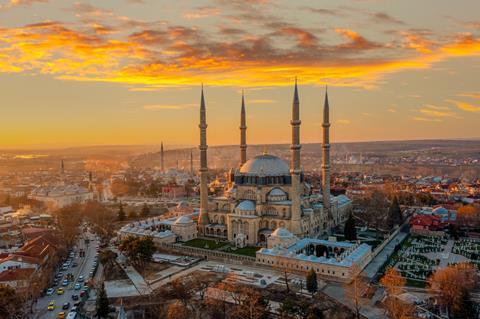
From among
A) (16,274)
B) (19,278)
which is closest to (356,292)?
(19,278)

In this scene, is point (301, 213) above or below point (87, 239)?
above

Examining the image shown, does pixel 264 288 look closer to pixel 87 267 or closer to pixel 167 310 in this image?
pixel 167 310

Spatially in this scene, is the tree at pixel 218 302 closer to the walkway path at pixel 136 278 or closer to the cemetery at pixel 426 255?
the walkway path at pixel 136 278

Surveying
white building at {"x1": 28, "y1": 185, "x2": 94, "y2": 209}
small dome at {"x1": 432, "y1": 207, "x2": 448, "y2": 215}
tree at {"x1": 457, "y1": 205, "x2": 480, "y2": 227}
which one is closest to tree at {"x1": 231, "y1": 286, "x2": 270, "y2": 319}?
tree at {"x1": 457, "y1": 205, "x2": 480, "y2": 227}

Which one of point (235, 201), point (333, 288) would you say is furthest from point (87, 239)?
point (333, 288)

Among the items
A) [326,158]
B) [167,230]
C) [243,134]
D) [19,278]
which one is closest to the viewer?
[19,278]

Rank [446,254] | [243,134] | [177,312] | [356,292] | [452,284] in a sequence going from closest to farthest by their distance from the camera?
[177,312] < [356,292] < [452,284] < [446,254] < [243,134]

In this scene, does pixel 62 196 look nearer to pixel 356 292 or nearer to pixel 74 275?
pixel 74 275

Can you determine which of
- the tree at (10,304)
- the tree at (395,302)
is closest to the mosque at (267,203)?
the tree at (395,302)
